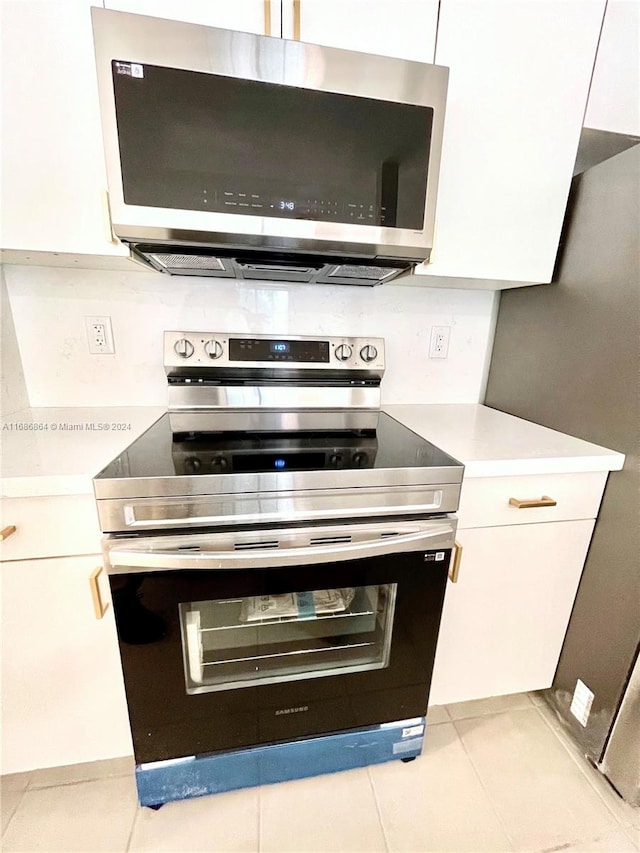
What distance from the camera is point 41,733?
95 centimetres

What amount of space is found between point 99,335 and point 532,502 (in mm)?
1385

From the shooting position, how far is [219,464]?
2.76 ft

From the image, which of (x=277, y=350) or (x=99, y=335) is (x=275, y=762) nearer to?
(x=277, y=350)

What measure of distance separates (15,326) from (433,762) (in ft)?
5.99

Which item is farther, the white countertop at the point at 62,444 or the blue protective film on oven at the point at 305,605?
the blue protective film on oven at the point at 305,605

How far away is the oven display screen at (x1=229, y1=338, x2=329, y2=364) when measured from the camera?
47.8 inches

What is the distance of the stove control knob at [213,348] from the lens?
1.20m

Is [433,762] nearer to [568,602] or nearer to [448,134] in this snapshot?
[568,602]

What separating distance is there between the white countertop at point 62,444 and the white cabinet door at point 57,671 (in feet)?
0.63

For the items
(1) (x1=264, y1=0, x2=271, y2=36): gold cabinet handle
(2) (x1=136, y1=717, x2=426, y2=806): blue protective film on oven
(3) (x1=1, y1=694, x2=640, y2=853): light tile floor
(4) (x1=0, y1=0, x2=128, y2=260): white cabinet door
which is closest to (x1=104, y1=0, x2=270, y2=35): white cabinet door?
(1) (x1=264, y1=0, x2=271, y2=36): gold cabinet handle

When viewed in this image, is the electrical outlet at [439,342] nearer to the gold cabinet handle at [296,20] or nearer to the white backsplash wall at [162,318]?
the white backsplash wall at [162,318]

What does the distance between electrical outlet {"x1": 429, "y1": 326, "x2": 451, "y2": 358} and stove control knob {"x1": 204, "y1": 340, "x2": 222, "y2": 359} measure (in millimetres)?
781

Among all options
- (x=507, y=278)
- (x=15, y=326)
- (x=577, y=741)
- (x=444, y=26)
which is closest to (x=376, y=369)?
(x=507, y=278)

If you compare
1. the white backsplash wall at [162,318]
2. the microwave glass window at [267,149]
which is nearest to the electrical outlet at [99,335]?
the white backsplash wall at [162,318]
